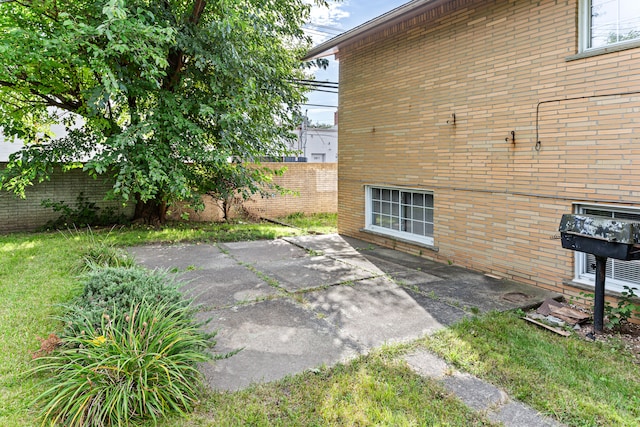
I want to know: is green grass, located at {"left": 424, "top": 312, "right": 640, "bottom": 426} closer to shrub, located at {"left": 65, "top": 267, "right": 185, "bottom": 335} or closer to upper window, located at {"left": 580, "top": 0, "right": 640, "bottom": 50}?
shrub, located at {"left": 65, "top": 267, "right": 185, "bottom": 335}

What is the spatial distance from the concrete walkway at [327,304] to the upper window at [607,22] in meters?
3.24

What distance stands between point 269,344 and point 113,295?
58.9 inches

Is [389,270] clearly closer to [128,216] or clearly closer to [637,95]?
[637,95]

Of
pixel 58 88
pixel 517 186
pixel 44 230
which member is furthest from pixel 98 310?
pixel 44 230

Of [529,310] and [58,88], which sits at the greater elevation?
[58,88]

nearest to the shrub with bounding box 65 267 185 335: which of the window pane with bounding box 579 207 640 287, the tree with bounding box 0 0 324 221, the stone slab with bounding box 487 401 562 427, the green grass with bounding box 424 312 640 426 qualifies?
the green grass with bounding box 424 312 640 426

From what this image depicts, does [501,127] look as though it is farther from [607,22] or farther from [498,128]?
[607,22]

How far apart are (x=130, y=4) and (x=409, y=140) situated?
18.5 ft

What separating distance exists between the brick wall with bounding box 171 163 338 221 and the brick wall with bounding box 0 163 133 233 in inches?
164

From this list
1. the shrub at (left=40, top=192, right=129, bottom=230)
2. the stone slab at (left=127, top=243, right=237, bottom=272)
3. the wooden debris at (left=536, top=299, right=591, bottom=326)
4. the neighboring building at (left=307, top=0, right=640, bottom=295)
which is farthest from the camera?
the shrub at (left=40, top=192, right=129, bottom=230)

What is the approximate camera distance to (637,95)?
14.5 feet

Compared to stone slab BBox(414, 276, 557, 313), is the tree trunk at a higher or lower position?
higher

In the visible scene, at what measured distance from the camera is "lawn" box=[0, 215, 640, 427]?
272cm

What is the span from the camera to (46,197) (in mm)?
10617
